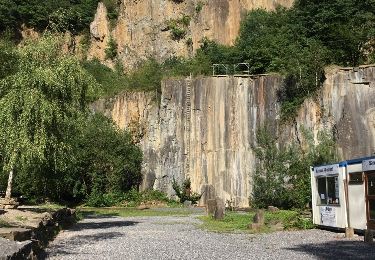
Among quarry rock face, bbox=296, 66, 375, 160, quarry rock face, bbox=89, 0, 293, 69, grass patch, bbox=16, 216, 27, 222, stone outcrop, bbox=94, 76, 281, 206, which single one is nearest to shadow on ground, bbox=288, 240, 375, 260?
grass patch, bbox=16, 216, 27, 222

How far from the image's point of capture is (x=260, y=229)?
60.4 feet

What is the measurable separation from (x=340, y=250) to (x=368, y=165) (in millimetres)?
3839

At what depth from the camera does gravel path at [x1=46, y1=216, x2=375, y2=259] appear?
11.8m

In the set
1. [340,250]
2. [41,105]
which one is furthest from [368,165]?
[41,105]

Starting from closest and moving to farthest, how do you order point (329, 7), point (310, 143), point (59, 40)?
point (59, 40), point (310, 143), point (329, 7)

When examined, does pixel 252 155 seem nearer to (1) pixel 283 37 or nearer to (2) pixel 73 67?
(1) pixel 283 37

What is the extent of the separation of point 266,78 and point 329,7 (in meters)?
10.9

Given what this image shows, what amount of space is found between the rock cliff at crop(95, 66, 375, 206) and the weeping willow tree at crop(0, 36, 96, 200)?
1783 centimetres

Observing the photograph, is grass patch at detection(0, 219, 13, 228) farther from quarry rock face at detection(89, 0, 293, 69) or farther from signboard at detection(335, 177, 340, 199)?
quarry rock face at detection(89, 0, 293, 69)

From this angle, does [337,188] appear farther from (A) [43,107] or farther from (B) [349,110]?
(B) [349,110]

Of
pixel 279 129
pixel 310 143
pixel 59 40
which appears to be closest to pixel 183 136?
pixel 279 129

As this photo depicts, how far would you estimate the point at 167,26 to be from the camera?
5925cm

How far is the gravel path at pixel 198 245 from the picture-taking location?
11.8 metres

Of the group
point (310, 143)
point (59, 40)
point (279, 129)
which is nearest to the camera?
point (59, 40)
